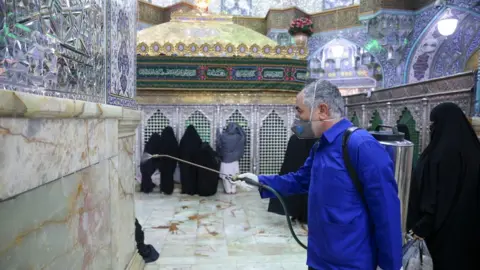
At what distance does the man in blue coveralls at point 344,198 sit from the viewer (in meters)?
1.30

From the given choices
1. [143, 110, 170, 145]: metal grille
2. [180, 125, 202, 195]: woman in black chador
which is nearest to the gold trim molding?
[143, 110, 170, 145]: metal grille

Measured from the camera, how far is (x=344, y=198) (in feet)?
4.53

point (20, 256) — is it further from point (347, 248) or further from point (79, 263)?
point (347, 248)

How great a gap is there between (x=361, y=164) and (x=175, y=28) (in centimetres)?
644

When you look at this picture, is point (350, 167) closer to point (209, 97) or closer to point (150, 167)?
point (150, 167)

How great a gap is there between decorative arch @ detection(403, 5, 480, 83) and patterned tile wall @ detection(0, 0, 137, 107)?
767cm

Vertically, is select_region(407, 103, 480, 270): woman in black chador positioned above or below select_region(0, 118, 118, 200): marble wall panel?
below

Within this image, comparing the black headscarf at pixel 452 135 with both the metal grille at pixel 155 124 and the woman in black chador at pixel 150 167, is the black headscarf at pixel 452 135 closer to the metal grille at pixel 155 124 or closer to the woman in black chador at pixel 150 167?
the woman in black chador at pixel 150 167

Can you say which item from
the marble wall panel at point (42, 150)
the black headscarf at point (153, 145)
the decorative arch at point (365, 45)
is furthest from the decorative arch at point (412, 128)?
the decorative arch at point (365, 45)

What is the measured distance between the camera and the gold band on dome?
229 inches

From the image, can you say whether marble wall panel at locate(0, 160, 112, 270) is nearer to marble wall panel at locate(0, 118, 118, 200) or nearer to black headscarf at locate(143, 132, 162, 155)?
marble wall panel at locate(0, 118, 118, 200)

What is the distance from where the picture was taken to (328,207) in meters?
1.42

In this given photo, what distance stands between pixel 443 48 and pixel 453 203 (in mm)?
7422

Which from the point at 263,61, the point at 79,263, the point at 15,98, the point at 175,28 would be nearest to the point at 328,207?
the point at 79,263
